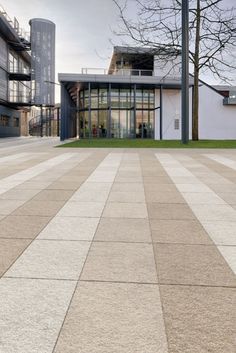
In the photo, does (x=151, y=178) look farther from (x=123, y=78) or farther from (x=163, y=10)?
(x=123, y=78)

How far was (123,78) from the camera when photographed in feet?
126

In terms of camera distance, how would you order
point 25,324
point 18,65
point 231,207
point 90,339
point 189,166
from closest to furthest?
point 90,339, point 25,324, point 231,207, point 189,166, point 18,65

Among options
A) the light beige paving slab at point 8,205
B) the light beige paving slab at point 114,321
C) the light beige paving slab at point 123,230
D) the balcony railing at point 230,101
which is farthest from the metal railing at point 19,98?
the light beige paving slab at point 114,321

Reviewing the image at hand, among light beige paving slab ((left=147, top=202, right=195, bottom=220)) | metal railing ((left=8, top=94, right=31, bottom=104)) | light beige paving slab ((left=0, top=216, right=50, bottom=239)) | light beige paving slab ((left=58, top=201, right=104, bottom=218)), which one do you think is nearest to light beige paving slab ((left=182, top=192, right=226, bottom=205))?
light beige paving slab ((left=147, top=202, right=195, bottom=220))

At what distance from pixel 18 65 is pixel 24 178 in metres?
49.5

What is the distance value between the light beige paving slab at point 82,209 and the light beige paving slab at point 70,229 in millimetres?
256

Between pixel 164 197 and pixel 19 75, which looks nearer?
pixel 164 197

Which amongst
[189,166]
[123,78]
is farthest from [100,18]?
[189,166]

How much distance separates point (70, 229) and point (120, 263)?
54.7 inches

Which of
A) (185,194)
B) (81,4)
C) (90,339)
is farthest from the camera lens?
(81,4)

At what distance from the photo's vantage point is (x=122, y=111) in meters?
42.1

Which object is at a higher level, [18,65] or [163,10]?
[18,65]

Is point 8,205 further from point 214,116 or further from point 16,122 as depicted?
point 16,122

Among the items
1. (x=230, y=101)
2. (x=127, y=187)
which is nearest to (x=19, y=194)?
(x=127, y=187)
